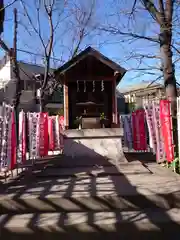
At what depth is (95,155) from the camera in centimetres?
973

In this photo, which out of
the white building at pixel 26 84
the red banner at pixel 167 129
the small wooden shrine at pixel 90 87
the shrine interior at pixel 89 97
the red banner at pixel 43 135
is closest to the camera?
the red banner at pixel 167 129

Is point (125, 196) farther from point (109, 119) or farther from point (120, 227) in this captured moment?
point (109, 119)

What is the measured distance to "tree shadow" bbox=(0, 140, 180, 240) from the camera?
429cm

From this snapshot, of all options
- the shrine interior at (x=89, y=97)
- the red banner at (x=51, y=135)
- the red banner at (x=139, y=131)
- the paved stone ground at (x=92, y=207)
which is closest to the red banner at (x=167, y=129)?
the paved stone ground at (x=92, y=207)

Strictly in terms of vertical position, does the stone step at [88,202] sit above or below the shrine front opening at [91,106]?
below

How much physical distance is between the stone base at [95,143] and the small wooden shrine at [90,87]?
1.71 feet

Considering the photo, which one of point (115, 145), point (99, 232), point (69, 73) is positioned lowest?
point (99, 232)

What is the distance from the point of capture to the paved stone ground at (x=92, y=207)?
4289mm

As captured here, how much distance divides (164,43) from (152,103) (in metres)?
1.99

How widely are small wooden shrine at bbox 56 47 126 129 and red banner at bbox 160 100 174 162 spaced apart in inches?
103

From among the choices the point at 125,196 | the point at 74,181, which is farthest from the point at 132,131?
the point at 125,196

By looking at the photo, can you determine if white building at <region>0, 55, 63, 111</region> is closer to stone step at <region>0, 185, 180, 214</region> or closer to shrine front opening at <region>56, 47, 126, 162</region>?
shrine front opening at <region>56, 47, 126, 162</region>

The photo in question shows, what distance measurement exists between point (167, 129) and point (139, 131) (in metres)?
4.10

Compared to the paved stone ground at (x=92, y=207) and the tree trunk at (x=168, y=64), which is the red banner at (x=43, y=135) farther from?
the tree trunk at (x=168, y=64)
